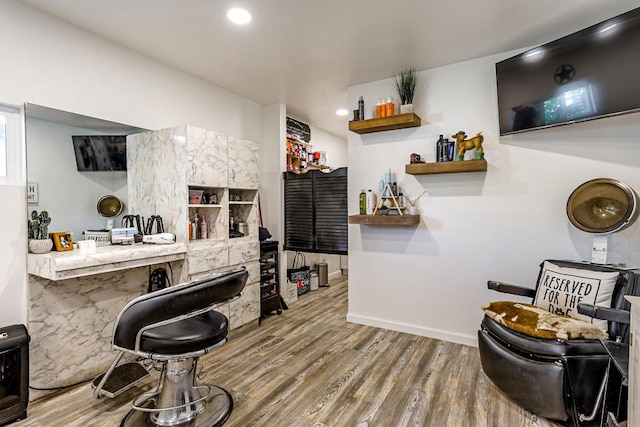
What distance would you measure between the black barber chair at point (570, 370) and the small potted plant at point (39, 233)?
311 centimetres

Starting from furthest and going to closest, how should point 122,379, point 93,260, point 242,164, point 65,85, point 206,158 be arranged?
point 242,164 → point 206,158 → point 65,85 → point 122,379 → point 93,260

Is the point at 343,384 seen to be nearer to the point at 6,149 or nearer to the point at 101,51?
the point at 6,149

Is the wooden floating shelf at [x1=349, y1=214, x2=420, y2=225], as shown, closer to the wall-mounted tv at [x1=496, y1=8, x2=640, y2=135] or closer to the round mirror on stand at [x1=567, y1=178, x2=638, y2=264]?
the wall-mounted tv at [x1=496, y1=8, x2=640, y2=135]

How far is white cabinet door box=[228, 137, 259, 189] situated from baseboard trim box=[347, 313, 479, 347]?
1.89 metres

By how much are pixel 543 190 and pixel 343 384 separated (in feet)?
7.43

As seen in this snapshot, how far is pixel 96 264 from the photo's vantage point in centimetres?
214

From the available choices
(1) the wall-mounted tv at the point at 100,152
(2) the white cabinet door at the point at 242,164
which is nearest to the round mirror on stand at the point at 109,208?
(1) the wall-mounted tv at the point at 100,152

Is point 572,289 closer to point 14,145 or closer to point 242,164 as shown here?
point 242,164

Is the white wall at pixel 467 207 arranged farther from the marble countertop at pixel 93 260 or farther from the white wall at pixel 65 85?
the marble countertop at pixel 93 260

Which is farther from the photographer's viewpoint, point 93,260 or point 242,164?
point 242,164

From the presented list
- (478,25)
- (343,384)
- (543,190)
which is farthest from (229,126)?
(543,190)

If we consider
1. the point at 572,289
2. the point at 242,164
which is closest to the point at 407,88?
the point at 242,164

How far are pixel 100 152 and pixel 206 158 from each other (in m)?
0.82

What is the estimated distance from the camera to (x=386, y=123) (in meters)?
3.12
